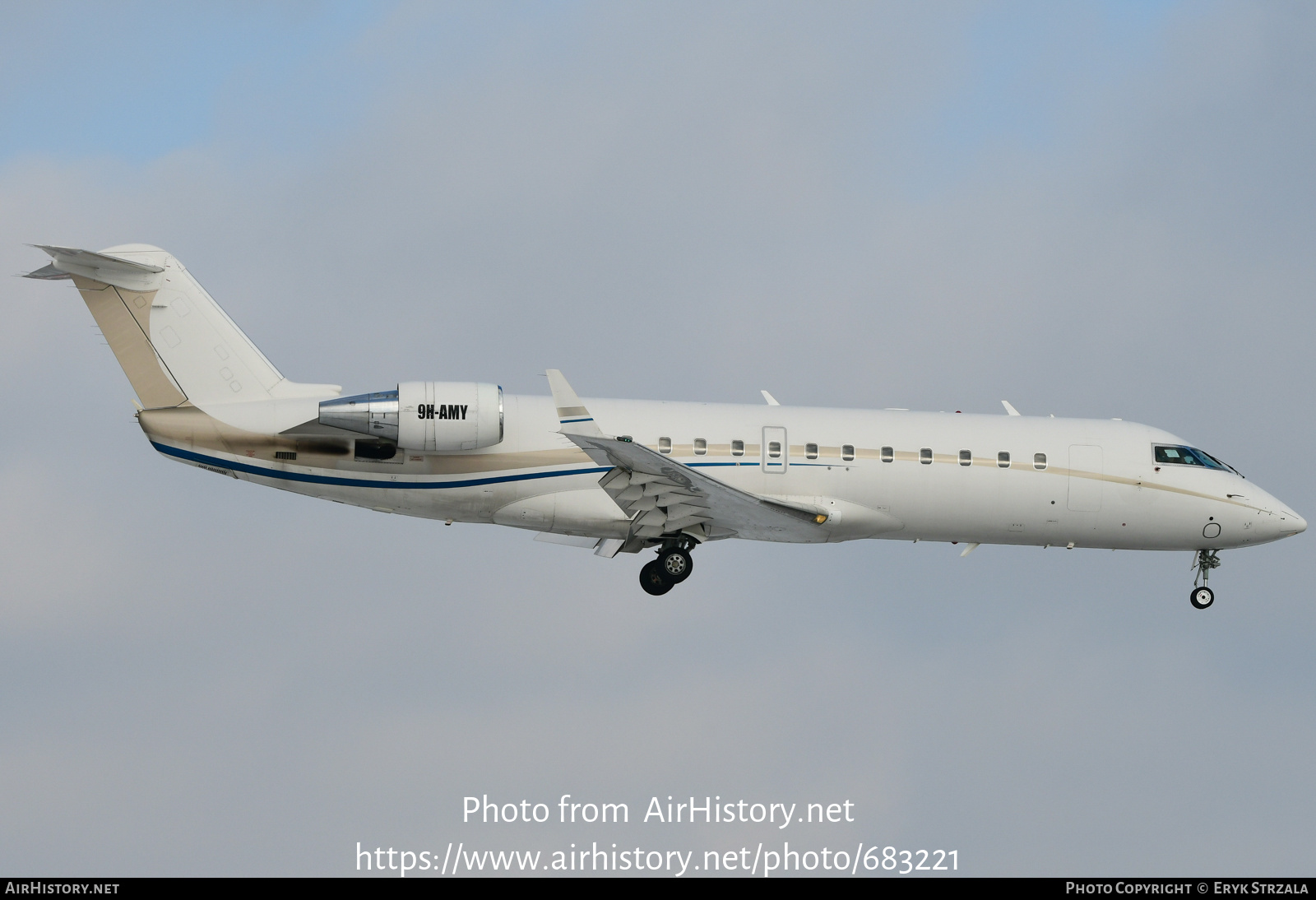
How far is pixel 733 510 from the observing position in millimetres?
26906

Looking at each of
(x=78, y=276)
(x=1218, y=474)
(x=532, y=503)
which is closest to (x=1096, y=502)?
(x=1218, y=474)

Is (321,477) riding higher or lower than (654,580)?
higher

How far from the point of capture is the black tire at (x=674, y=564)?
27.6 m

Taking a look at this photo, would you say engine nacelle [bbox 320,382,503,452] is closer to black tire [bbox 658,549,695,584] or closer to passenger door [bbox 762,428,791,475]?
black tire [bbox 658,549,695,584]

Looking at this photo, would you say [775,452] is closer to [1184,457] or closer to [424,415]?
[424,415]

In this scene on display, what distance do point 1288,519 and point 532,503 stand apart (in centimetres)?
1439

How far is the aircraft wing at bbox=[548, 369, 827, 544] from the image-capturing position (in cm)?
2456

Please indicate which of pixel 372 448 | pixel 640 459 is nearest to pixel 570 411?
pixel 640 459

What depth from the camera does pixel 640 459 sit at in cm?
2541

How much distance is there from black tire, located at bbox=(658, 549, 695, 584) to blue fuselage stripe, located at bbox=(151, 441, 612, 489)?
6.54 ft

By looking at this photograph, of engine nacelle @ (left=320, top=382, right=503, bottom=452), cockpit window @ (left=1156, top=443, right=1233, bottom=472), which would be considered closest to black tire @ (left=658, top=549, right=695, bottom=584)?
engine nacelle @ (left=320, top=382, right=503, bottom=452)

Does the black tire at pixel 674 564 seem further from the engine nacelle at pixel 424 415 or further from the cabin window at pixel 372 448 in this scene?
the cabin window at pixel 372 448

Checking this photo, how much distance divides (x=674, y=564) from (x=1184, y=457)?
1009cm

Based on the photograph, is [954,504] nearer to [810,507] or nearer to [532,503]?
[810,507]
